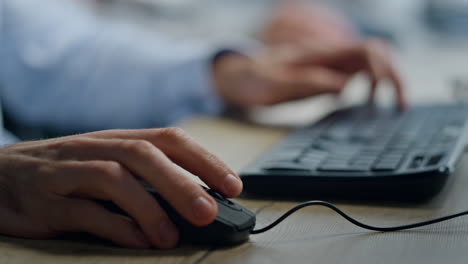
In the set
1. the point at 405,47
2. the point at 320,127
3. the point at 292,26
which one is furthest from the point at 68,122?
the point at 405,47

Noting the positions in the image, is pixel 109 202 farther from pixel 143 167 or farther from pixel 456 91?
pixel 456 91

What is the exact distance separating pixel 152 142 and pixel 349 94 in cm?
76

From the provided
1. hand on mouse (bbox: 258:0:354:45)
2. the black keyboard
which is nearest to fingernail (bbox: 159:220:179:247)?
the black keyboard

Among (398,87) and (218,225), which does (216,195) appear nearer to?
(218,225)

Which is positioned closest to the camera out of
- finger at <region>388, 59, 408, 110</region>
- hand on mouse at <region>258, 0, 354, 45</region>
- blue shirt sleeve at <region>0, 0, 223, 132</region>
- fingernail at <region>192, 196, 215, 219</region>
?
fingernail at <region>192, 196, 215, 219</region>

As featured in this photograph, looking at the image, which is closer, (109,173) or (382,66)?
(109,173)

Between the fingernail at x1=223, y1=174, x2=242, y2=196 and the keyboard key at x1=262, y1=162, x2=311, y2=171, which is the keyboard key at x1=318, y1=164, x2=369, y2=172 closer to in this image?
the keyboard key at x1=262, y1=162, x2=311, y2=171

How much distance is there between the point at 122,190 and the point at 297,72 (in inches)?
23.5

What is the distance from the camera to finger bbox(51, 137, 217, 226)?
13.3 inches

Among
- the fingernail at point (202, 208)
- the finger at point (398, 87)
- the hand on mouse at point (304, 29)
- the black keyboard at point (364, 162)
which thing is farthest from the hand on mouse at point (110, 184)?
the hand on mouse at point (304, 29)

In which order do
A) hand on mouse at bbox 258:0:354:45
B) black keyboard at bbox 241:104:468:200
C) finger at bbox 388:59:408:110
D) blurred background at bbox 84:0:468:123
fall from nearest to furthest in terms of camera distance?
black keyboard at bbox 241:104:468:200, finger at bbox 388:59:408:110, hand on mouse at bbox 258:0:354:45, blurred background at bbox 84:0:468:123

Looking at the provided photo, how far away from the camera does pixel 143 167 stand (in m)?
0.35

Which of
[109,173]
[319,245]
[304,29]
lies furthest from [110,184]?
[304,29]

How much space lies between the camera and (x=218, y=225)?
0.35 metres
